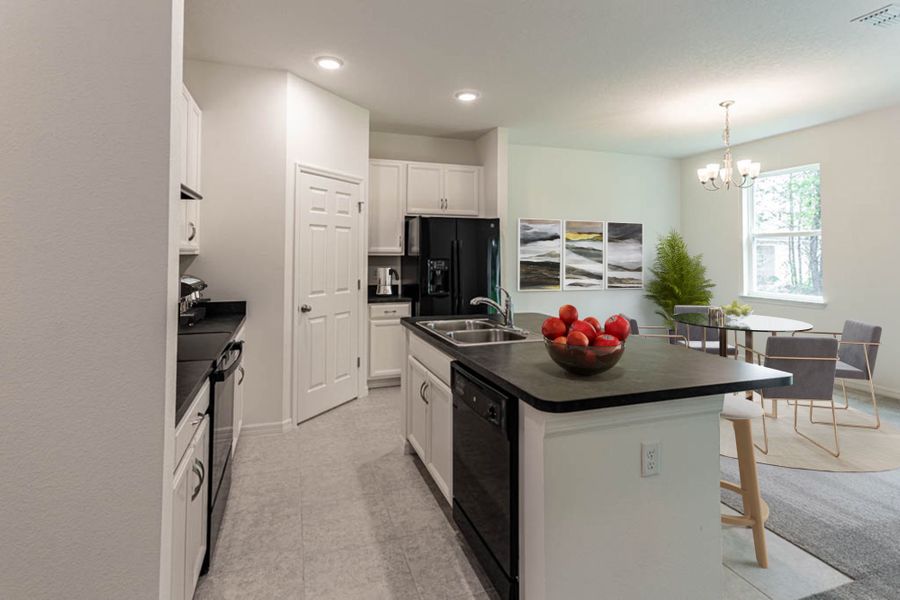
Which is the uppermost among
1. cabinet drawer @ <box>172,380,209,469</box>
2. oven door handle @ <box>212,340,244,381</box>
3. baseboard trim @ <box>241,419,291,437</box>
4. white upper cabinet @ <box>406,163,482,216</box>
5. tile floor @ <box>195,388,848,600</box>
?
white upper cabinet @ <box>406,163,482,216</box>

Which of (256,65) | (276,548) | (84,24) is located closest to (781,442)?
(276,548)

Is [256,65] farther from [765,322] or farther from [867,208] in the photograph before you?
[867,208]

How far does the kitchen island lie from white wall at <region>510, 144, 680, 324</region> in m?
3.82

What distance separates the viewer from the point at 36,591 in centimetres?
92

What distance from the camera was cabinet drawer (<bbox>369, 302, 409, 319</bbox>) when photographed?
4406 millimetres

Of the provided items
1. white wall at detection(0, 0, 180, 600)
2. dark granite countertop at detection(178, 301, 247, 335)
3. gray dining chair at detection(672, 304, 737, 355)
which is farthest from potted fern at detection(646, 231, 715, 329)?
white wall at detection(0, 0, 180, 600)

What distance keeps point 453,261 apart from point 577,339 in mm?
3122

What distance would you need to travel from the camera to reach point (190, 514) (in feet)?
4.63

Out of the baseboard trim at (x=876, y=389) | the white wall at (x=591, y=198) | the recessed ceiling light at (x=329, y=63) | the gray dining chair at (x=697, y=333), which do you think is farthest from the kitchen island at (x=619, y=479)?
the baseboard trim at (x=876, y=389)

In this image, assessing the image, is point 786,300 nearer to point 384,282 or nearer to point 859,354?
point 859,354

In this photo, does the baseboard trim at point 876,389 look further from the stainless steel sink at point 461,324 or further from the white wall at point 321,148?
the white wall at point 321,148

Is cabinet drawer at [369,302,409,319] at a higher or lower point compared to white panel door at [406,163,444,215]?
lower

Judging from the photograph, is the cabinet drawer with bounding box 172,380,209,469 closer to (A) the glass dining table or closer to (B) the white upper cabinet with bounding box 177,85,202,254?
Result: (B) the white upper cabinet with bounding box 177,85,202,254

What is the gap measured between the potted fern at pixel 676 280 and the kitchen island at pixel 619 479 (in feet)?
16.0
